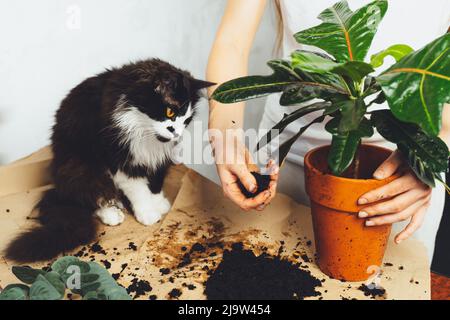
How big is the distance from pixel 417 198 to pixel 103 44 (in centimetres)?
108

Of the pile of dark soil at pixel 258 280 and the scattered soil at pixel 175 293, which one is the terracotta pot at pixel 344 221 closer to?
the pile of dark soil at pixel 258 280

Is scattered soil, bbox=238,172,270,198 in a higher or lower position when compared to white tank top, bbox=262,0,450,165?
lower

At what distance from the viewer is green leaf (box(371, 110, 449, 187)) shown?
594mm

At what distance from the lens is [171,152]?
3.89 ft

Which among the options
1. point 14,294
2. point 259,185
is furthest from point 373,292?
point 14,294

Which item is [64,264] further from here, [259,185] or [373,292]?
[373,292]

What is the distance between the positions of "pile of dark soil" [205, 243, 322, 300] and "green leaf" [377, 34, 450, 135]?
1.18 ft

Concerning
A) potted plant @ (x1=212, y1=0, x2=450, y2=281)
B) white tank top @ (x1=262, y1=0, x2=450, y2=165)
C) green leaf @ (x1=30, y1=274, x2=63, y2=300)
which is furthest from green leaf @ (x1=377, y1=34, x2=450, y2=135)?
green leaf @ (x1=30, y1=274, x2=63, y2=300)

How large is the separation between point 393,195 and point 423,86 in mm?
234

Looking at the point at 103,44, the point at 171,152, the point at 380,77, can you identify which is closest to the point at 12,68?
the point at 103,44

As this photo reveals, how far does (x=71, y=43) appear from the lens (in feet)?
4.23

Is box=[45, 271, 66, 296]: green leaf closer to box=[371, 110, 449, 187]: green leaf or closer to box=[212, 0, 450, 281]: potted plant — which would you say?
box=[212, 0, 450, 281]: potted plant

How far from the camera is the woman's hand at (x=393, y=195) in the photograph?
0.66m

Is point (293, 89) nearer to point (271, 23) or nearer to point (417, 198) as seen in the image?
point (417, 198)
